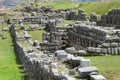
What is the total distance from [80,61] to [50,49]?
21421 mm

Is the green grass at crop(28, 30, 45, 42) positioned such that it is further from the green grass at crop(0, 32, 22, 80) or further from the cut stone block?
the cut stone block

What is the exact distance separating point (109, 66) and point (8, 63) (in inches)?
538

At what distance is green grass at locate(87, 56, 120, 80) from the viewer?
17.2 meters

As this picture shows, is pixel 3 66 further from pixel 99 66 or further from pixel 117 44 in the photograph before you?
pixel 99 66

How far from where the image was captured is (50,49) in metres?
38.8

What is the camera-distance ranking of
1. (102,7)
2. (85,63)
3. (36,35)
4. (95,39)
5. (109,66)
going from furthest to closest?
(102,7), (36,35), (95,39), (109,66), (85,63)

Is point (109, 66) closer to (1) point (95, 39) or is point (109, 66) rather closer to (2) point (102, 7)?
(1) point (95, 39)

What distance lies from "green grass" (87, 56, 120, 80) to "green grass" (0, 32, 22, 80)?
6052 millimetres

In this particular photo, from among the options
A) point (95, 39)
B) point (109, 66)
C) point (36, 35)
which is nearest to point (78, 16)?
point (36, 35)

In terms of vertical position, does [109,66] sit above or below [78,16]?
above

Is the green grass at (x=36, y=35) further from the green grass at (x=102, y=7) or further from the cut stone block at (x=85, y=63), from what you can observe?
the cut stone block at (x=85, y=63)

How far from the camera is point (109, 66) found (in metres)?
19.1

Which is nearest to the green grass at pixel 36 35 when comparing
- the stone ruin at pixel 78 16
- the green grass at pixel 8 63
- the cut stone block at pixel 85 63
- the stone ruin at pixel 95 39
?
the green grass at pixel 8 63

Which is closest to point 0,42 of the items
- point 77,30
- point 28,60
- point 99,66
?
point 77,30
